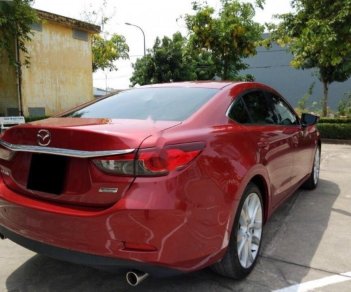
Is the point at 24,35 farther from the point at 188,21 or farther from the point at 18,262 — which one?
the point at 18,262

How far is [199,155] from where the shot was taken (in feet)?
8.38

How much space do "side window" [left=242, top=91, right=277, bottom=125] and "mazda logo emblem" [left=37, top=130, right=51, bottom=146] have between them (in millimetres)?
1757

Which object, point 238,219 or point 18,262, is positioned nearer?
point 238,219

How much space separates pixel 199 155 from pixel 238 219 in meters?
0.66

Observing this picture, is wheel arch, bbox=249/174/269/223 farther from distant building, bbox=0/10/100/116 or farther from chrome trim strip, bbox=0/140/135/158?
distant building, bbox=0/10/100/116

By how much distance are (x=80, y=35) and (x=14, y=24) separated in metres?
3.71

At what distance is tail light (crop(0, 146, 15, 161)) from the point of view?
9.36ft

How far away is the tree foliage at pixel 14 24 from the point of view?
1035 centimetres

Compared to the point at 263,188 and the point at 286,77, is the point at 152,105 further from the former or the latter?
the point at 286,77

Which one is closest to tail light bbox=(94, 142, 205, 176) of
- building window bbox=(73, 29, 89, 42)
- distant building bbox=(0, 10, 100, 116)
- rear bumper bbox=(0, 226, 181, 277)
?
rear bumper bbox=(0, 226, 181, 277)

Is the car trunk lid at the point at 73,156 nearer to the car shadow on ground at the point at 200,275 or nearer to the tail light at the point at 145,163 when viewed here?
the tail light at the point at 145,163

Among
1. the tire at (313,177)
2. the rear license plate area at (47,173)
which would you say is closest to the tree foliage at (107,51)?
the tire at (313,177)

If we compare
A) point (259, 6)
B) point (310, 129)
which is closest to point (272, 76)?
point (259, 6)

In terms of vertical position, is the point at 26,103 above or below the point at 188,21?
below
